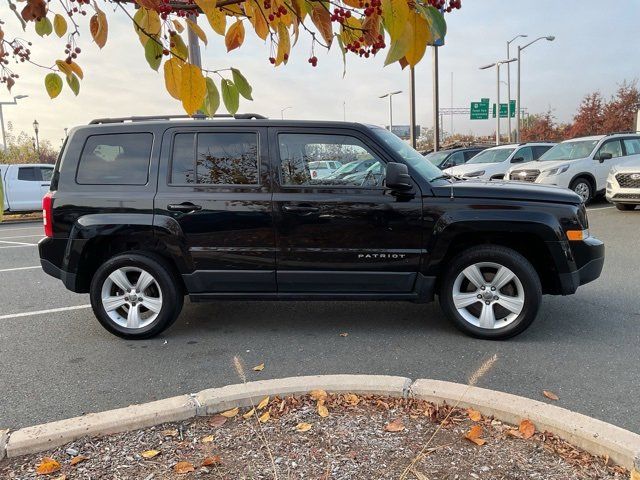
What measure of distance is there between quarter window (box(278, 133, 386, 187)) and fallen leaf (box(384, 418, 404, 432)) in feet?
7.25

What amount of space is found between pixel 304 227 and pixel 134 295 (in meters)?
1.66

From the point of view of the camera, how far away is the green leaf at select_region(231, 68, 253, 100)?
58.4 inches

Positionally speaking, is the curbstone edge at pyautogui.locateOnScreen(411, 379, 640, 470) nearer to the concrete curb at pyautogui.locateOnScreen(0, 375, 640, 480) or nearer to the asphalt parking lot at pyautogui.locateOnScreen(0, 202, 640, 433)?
the concrete curb at pyautogui.locateOnScreen(0, 375, 640, 480)

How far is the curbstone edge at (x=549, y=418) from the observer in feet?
7.77

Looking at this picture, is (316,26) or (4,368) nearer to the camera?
(316,26)

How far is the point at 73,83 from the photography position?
1.58 m

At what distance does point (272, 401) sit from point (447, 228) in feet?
7.17

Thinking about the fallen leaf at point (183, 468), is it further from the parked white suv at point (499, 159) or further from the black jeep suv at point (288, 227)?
the parked white suv at point (499, 159)

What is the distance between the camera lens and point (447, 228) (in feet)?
14.0

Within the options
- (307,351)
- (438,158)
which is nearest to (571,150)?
(438,158)

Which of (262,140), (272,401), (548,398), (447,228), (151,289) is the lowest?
(548,398)

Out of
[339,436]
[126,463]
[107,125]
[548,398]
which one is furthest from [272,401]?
[107,125]

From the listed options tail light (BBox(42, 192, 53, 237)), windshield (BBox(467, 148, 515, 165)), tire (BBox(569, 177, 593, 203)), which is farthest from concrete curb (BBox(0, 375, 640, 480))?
windshield (BBox(467, 148, 515, 165))

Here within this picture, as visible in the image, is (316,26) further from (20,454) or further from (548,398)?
(548,398)
